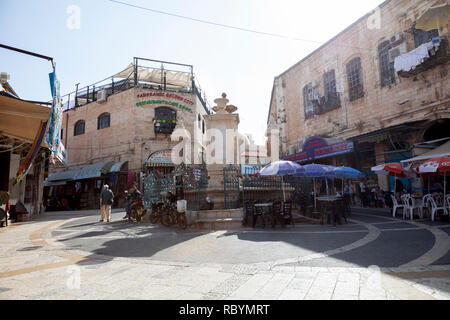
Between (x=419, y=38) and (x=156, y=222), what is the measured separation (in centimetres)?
1635

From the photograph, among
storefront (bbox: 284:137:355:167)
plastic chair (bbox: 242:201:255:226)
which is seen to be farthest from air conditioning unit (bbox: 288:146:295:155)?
plastic chair (bbox: 242:201:255:226)

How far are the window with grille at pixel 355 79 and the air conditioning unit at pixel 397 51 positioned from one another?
2.64 metres

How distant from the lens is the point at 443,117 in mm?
12727

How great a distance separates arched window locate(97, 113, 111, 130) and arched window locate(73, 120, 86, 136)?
2471 millimetres

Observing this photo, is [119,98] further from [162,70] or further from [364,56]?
[364,56]

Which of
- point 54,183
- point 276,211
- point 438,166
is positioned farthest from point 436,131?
point 54,183

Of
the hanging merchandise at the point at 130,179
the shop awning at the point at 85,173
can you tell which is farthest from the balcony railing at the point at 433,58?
the shop awning at the point at 85,173

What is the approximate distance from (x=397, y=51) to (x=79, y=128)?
27.9 m

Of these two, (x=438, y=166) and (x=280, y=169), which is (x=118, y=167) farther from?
(x=438, y=166)

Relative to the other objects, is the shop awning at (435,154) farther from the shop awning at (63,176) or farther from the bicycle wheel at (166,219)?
the shop awning at (63,176)

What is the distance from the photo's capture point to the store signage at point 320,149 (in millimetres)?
16938

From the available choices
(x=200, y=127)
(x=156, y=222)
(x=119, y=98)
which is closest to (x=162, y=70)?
(x=119, y=98)

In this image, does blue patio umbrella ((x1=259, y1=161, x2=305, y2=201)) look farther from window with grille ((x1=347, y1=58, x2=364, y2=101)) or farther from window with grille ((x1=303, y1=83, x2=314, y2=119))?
window with grille ((x1=303, y1=83, x2=314, y2=119))

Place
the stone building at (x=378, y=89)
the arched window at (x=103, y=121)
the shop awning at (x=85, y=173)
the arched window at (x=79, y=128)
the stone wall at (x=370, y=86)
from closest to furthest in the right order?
the stone building at (x=378, y=89), the stone wall at (x=370, y=86), the shop awning at (x=85, y=173), the arched window at (x=103, y=121), the arched window at (x=79, y=128)
